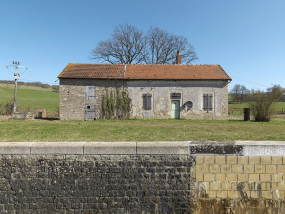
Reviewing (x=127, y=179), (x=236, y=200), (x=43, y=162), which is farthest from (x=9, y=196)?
(x=236, y=200)

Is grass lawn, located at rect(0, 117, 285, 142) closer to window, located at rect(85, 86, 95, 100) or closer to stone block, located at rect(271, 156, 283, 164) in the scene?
stone block, located at rect(271, 156, 283, 164)

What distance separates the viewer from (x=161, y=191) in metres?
3.38

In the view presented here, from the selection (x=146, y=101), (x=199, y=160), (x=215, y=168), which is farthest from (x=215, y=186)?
(x=146, y=101)

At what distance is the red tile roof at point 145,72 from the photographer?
14664 mm

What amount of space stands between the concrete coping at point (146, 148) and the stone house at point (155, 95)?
11.4 meters

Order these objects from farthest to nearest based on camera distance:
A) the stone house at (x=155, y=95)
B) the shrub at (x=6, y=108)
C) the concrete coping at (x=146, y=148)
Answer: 1. the shrub at (x=6, y=108)
2. the stone house at (x=155, y=95)
3. the concrete coping at (x=146, y=148)

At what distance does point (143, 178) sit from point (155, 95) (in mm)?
11774

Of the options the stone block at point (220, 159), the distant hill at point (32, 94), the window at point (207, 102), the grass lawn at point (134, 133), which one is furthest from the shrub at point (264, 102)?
the distant hill at point (32, 94)

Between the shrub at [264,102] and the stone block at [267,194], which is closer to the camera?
the stone block at [267,194]

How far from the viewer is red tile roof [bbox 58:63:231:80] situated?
14.7m

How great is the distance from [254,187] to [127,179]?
2.68 metres

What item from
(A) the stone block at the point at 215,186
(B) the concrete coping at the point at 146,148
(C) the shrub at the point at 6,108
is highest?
(C) the shrub at the point at 6,108

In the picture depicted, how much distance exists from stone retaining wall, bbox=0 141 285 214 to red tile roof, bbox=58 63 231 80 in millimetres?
11850

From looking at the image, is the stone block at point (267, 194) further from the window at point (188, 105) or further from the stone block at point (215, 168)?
the window at point (188, 105)
